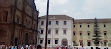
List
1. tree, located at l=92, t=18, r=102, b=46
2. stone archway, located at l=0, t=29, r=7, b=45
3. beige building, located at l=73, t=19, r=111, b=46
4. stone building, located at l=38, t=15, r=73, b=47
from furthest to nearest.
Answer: beige building, located at l=73, t=19, r=111, b=46 < stone building, located at l=38, t=15, r=73, b=47 < tree, located at l=92, t=18, r=102, b=46 < stone archway, located at l=0, t=29, r=7, b=45

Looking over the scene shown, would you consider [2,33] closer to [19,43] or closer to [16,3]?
[19,43]

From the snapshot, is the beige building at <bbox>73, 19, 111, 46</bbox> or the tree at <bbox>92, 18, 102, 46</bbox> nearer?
the tree at <bbox>92, 18, 102, 46</bbox>

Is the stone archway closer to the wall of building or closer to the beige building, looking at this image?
the beige building

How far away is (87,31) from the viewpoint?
1714 inches

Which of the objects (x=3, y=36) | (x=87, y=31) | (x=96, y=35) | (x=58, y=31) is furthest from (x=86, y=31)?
(x=3, y=36)

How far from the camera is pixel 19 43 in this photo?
24.3 metres

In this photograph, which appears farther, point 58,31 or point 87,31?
point 87,31

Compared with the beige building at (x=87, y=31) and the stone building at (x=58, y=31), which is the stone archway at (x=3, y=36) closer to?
the stone building at (x=58, y=31)

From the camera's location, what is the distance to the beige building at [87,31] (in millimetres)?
42469

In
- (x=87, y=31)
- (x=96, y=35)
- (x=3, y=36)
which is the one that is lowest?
(x=96, y=35)

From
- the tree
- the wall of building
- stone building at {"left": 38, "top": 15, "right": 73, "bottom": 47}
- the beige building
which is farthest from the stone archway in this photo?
the tree

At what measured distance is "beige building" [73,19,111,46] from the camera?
42.5 metres

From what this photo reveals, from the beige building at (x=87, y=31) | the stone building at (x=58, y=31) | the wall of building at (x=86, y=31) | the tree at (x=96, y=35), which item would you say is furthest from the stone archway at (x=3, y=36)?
the tree at (x=96, y=35)

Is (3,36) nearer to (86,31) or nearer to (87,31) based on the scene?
(86,31)
